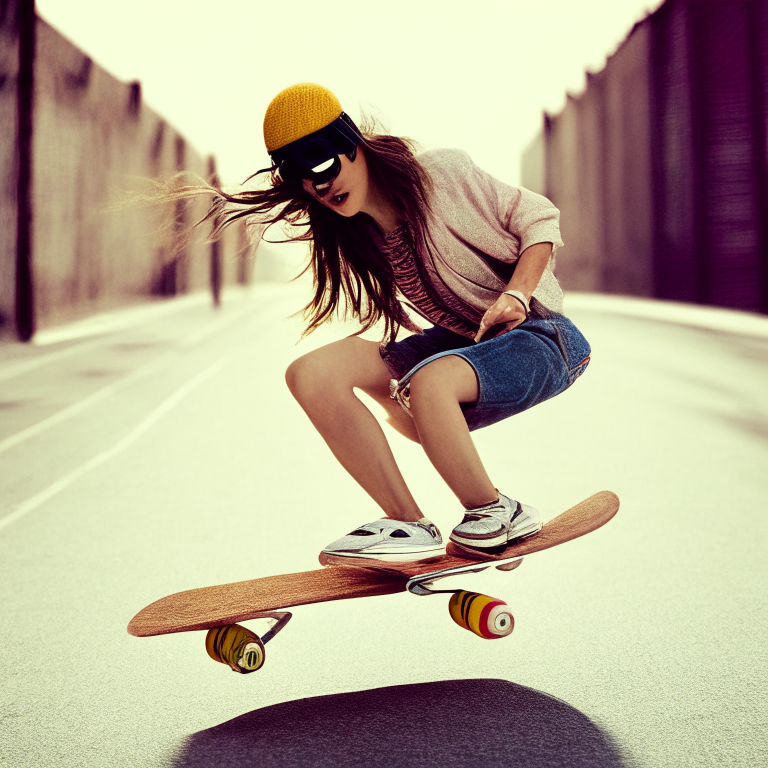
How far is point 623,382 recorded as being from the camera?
13.0 m

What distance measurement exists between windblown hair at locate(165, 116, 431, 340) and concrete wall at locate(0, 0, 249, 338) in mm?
10887

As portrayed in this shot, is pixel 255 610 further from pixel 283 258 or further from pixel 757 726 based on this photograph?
pixel 757 726

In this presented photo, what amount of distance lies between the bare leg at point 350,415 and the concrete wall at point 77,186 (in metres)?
10.9

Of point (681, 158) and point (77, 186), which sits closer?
point (77, 186)

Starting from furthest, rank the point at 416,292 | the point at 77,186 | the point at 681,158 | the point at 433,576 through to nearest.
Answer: the point at 681,158 → the point at 77,186 → the point at 416,292 → the point at 433,576

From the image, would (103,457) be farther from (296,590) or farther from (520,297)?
(520,297)

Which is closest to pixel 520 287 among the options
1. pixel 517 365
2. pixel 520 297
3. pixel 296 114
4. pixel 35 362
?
pixel 520 297

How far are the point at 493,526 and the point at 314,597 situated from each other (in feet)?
1.90

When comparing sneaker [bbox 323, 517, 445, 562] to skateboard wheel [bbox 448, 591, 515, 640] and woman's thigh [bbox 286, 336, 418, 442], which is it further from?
woman's thigh [bbox 286, 336, 418, 442]

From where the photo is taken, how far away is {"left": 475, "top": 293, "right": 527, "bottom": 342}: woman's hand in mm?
3002

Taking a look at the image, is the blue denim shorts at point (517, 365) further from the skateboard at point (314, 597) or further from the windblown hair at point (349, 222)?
the skateboard at point (314, 597)

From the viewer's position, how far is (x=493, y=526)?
3.13 meters

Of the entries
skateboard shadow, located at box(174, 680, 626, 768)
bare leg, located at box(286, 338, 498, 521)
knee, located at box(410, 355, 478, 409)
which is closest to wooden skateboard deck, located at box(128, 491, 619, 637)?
bare leg, located at box(286, 338, 498, 521)

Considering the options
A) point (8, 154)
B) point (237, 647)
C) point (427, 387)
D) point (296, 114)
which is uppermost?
point (8, 154)
